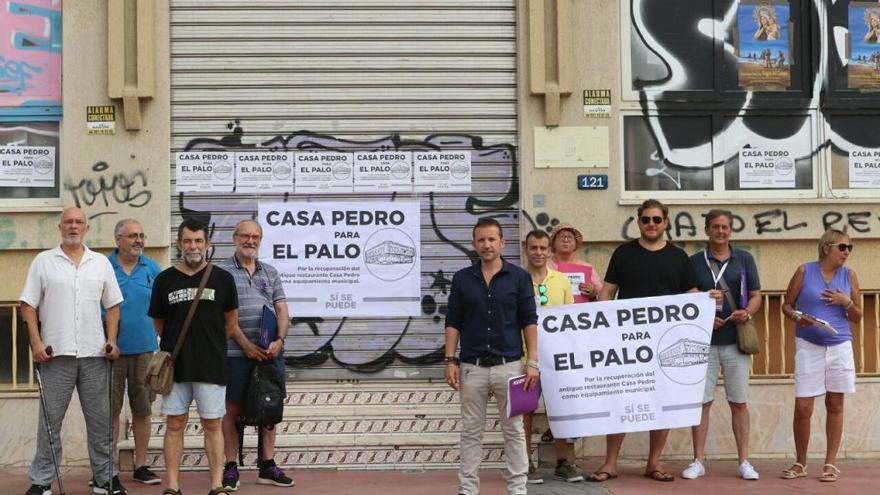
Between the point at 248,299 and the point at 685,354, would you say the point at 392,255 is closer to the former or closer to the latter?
the point at 248,299

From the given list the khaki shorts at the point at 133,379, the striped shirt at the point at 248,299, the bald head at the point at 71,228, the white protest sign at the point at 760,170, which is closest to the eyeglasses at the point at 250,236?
the striped shirt at the point at 248,299

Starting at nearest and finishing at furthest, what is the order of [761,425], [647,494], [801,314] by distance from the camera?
1. [647,494]
2. [801,314]
3. [761,425]

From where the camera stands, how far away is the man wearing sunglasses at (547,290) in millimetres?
9547

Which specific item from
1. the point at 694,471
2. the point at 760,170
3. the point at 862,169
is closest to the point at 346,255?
the point at 694,471

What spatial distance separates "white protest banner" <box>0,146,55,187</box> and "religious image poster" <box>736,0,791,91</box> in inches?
256

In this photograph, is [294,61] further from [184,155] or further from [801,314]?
[801,314]

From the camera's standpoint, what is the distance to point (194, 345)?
332 inches

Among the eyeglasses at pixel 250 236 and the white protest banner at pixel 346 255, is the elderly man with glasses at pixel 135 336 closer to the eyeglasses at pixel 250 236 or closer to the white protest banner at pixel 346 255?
the eyeglasses at pixel 250 236

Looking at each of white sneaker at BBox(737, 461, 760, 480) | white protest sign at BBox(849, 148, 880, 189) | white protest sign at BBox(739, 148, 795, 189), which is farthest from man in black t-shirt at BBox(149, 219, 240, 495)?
white protest sign at BBox(849, 148, 880, 189)

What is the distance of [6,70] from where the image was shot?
1115 centimetres

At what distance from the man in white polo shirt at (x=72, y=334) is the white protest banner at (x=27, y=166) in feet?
8.29

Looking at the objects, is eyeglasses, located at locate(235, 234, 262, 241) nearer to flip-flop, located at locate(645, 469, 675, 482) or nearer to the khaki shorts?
the khaki shorts

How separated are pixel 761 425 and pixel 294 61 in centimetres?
539

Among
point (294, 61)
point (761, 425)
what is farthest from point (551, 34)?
point (761, 425)
